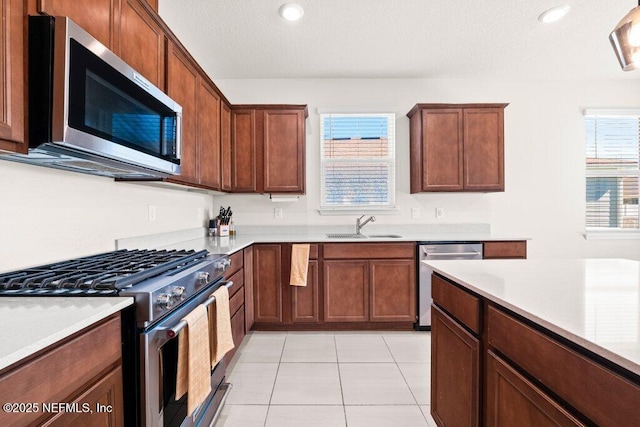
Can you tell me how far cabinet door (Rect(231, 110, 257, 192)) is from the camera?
10.7 feet

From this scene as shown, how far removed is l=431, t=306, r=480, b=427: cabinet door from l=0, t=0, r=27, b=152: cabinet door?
1756 mm

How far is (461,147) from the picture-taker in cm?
326

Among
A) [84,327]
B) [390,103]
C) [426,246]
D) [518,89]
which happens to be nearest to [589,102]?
[518,89]

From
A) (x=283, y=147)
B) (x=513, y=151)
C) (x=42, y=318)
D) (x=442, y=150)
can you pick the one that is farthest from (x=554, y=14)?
(x=42, y=318)

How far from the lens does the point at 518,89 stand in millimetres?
3688

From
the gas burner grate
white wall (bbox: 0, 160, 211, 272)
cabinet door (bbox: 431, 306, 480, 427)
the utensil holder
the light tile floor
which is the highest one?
white wall (bbox: 0, 160, 211, 272)

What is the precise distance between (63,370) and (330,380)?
1.76 meters

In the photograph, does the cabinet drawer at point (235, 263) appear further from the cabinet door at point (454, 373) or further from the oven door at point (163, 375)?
the cabinet door at point (454, 373)

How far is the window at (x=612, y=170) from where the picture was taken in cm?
369

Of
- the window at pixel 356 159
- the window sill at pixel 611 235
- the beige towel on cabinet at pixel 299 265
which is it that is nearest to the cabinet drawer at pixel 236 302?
the beige towel on cabinet at pixel 299 265

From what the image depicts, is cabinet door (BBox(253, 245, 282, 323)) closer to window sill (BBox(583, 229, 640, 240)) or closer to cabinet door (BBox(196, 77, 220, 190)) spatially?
cabinet door (BBox(196, 77, 220, 190))

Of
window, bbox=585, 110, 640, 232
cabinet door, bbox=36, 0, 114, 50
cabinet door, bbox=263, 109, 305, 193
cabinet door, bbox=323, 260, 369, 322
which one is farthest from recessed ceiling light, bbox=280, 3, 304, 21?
window, bbox=585, 110, 640, 232

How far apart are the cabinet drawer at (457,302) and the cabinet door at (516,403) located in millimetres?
135

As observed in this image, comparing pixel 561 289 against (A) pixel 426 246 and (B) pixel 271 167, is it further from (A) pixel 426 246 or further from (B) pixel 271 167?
(B) pixel 271 167
